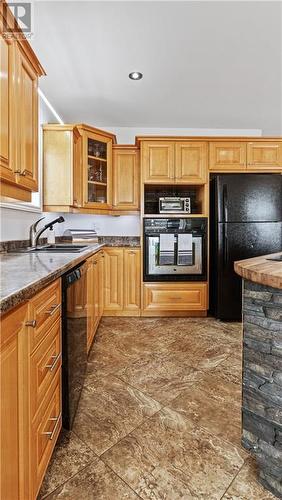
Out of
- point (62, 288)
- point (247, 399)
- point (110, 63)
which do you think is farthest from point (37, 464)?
point (110, 63)

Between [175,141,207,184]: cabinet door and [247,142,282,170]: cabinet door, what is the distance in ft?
1.95

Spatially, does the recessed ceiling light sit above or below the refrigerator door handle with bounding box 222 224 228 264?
above

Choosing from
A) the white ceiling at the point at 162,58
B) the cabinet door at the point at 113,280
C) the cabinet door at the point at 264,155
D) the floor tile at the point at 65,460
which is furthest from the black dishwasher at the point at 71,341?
the cabinet door at the point at 264,155

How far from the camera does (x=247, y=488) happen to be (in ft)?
3.69

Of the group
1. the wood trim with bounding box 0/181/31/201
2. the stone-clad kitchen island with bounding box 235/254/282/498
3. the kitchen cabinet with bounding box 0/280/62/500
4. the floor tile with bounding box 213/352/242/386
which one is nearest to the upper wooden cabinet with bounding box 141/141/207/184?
the wood trim with bounding box 0/181/31/201

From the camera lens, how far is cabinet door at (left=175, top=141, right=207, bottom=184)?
3305 millimetres

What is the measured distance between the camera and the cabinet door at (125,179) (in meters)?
3.52

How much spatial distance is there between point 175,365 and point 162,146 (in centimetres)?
248

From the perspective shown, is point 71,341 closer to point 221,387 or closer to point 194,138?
point 221,387

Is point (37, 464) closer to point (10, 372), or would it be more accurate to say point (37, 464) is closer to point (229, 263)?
point (10, 372)

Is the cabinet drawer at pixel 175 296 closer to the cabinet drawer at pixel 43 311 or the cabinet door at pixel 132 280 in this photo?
the cabinet door at pixel 132 280

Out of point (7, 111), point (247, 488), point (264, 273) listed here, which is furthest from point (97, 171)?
point (247, 488)

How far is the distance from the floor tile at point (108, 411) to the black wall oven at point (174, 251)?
5.26ft

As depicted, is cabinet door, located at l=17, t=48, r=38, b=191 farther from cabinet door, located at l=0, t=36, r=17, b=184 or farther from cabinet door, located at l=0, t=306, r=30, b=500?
cabinet door, located at l=0, t=306, r=30, b=500
